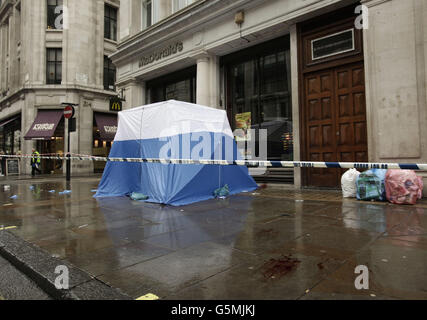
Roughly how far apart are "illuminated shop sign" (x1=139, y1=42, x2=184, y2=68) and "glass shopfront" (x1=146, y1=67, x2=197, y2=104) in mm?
1092

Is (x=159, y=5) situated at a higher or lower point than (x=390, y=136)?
higher

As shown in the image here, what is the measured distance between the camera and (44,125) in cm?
2094

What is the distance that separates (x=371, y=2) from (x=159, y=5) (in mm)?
9850

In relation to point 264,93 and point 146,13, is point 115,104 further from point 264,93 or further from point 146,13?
point 264,93

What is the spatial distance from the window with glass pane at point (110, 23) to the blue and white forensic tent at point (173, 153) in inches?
796

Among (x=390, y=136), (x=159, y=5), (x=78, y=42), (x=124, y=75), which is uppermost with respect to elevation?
(x=78, y=42)

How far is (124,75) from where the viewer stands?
15805 millimetres

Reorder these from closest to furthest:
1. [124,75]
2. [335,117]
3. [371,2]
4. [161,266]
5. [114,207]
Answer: [161,266] < [114,207] < [371,2] < [335,117] < [124,75]

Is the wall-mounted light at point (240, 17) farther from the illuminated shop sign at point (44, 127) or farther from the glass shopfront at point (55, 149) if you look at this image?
the glass shopfront at point (55, 149)

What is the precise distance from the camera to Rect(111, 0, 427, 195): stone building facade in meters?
6.65

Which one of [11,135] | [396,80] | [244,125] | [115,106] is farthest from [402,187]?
[11,135]

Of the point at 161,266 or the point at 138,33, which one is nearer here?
the point at 161,266
